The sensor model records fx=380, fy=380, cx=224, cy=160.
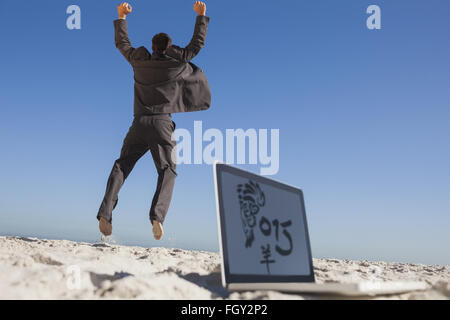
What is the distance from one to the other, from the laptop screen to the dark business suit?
64.9 inches

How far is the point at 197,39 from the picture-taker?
4039mm

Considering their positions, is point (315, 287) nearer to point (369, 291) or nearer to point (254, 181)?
point (369, 291)

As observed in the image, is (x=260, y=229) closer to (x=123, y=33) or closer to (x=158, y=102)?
(x=158, y=102)

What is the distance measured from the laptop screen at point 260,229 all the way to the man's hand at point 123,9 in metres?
2.87

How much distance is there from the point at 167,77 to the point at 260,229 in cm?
234

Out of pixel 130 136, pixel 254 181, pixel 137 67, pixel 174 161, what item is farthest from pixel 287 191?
pixel 137 67

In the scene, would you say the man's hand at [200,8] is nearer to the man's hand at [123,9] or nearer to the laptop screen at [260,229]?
the man's hand at [123,9]

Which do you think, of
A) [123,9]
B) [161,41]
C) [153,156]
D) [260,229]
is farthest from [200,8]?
[260,229]

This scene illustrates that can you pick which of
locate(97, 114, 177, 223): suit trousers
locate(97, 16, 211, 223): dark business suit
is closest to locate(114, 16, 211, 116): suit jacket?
locate(97, 16, 211, 223): dark business suit

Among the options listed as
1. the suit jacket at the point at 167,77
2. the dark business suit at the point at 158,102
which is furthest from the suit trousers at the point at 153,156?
the suit jacket at the point at 167,77

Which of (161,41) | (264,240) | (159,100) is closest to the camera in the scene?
(264,240)

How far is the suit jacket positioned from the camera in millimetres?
3889

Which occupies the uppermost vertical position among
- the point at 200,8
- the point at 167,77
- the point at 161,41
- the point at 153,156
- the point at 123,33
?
the point at 200,8

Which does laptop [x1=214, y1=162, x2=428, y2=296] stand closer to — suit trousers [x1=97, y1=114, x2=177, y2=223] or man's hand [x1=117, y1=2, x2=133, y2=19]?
suit trousers [x1=97, y1=114, x2=177, y2=223]
